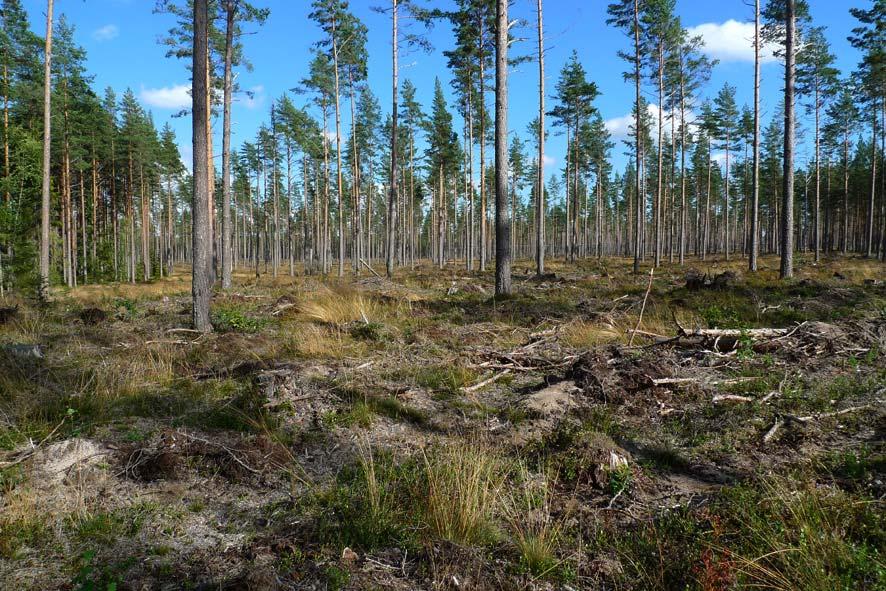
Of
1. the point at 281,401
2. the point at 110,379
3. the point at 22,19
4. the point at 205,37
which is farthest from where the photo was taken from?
the point at 22,19

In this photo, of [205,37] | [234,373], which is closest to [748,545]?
[234,373]

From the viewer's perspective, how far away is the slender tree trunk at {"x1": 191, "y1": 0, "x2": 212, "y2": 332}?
8375 mm

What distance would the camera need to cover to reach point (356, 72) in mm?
26672

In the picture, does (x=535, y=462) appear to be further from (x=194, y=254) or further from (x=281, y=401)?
(x=194, y=254)

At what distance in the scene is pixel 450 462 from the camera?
3.22 metres

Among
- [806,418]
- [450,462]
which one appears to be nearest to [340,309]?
[450,462]

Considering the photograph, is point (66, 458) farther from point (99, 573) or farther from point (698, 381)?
point (698, 381)

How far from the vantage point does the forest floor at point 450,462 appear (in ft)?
7.98

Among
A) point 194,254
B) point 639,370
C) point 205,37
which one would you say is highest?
point 205,37

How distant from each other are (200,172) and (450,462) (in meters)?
7.75

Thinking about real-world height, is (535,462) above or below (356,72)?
below

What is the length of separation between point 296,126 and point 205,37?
30874 mm

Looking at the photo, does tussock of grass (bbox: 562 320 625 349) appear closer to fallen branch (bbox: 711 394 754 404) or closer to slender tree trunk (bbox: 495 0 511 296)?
fallen branch (bbox: 711 394 754 404)

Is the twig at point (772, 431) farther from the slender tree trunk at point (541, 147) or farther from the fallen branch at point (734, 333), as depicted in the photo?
the slender tree trunk at point (541, 147)
